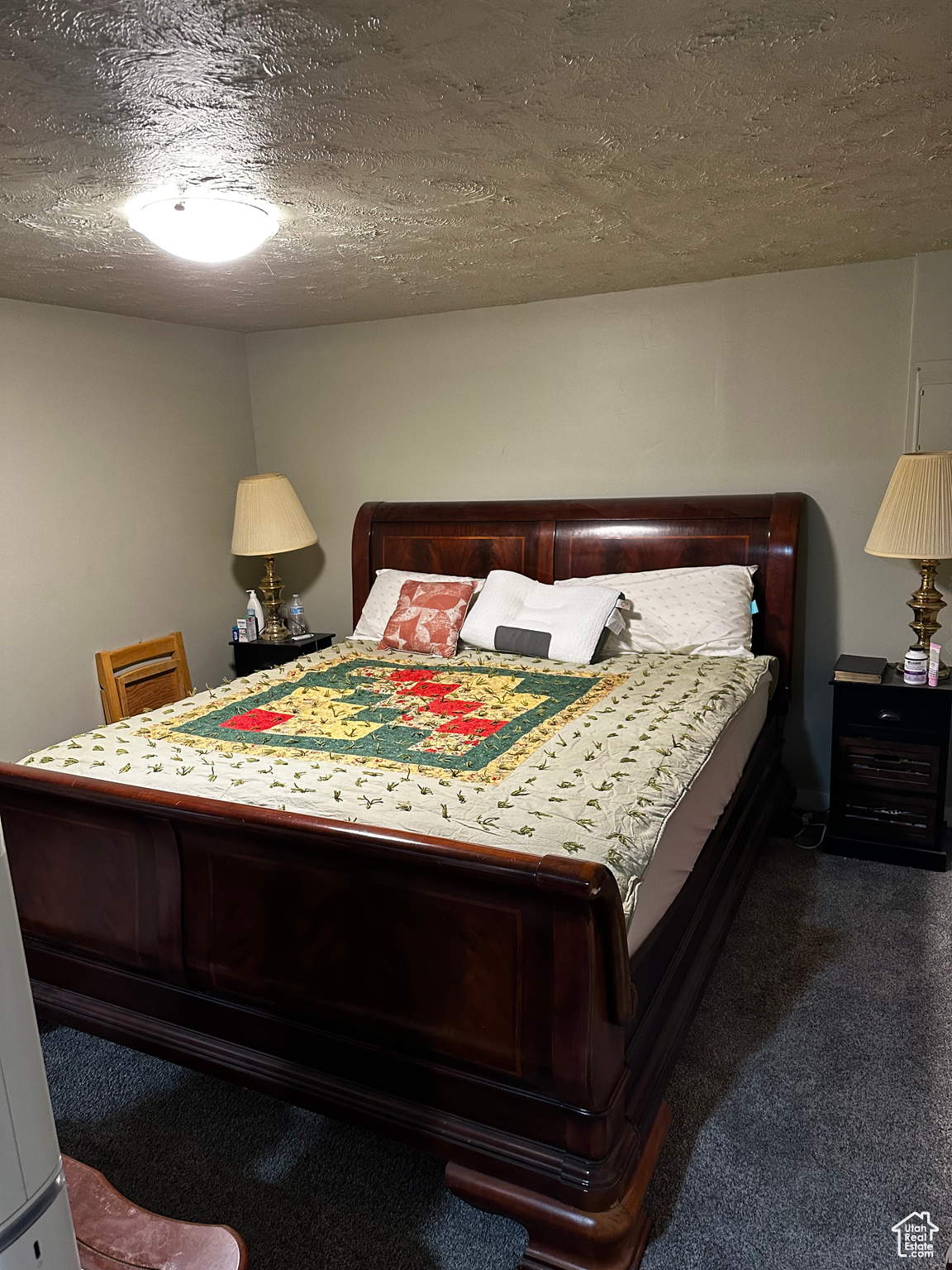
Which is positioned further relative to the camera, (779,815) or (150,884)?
(779,815)

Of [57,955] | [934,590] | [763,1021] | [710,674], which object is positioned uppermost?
[934,590]

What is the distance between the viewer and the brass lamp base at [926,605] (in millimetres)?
3209

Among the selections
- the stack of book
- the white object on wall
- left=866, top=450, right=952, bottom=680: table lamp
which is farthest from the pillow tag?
the white object on wall

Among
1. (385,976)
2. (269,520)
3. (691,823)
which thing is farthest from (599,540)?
(385,976)

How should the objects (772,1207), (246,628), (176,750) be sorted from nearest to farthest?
(772,1207) → (176,750) → (246,628)

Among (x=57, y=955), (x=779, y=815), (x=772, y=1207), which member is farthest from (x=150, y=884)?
(x=779, y=815)

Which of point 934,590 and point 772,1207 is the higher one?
point 934,590

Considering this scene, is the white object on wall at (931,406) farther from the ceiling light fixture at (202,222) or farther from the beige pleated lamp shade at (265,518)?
the beige pleated lamp shade at (265,518)

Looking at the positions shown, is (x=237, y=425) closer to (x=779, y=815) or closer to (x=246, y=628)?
(x=246, y=628)

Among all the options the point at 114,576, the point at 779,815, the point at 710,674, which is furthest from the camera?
the point at 114,576

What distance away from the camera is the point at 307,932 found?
6.24ft

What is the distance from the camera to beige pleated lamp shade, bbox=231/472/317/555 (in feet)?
13.8

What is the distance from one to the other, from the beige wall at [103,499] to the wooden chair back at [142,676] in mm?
73

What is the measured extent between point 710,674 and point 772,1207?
1.71 meters
